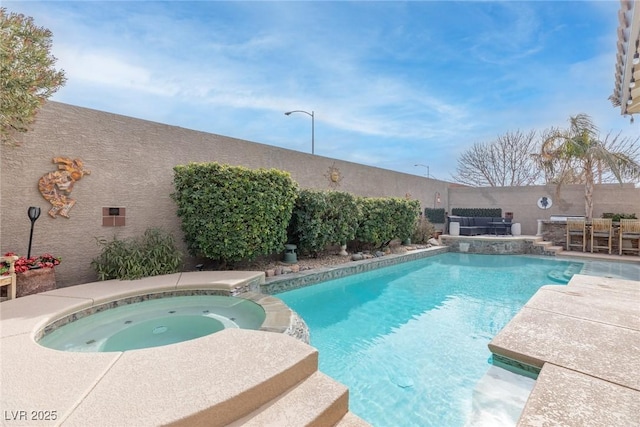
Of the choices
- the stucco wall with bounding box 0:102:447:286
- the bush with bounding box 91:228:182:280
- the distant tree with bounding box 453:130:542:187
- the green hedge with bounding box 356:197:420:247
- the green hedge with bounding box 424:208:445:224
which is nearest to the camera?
the stucco wall with bounding box 0:102:447:286

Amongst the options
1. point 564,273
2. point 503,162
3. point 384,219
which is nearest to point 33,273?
point 384,219

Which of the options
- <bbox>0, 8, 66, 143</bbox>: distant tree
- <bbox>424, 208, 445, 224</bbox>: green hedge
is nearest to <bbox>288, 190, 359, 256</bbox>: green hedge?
<bbox>0, 8, 66, 143</bbox>: distant tree

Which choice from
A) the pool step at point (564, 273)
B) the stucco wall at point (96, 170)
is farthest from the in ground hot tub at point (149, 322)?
the pool step at point (564, 273)

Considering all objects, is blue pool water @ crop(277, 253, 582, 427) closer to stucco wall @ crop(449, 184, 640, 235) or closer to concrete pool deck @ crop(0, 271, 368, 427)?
concrete pool deck @ crop(0, 271, 368, 427)

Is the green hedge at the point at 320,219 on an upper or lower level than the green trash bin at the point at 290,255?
upper

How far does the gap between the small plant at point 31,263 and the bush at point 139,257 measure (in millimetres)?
697

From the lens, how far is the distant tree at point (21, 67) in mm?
3629

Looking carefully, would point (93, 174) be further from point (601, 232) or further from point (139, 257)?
point (601, 232)

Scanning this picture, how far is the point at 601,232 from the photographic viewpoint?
1145cm

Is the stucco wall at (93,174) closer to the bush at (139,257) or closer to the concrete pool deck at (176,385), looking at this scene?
the bush at (139,257)

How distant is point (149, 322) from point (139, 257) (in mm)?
2074

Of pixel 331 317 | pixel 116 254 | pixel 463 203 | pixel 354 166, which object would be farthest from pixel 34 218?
pixel 463 203

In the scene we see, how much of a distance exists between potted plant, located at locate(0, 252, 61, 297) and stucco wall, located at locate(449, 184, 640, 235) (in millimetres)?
17984

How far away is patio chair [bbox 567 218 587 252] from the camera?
1168 cm
